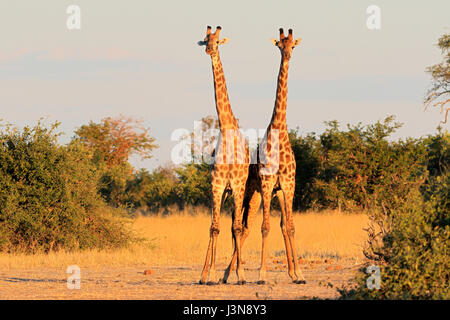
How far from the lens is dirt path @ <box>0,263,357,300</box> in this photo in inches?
430

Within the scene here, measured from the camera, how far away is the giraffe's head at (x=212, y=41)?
12.7 metres

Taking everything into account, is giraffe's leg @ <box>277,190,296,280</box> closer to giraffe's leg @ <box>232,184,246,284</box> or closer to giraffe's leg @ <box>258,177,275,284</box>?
giraffe's leg @ <box>258,177,275,284</box>

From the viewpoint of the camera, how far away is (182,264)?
17312 millimetres

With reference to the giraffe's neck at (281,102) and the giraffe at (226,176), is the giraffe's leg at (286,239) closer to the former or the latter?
the giraffe at (226,176)

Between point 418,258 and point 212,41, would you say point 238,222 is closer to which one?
point 212,41

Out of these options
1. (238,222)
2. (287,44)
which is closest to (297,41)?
(287,44)

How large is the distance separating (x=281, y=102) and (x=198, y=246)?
9026 mm

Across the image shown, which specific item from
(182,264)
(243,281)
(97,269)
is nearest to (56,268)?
(97,269)

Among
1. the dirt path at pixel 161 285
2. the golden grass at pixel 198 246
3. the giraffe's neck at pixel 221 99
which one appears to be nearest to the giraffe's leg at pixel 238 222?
the dirt path at pixel 161 285

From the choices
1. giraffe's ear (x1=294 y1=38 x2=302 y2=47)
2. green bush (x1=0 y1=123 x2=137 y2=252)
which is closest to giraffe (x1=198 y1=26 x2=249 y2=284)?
giraffe's ear (x1=294 y1=38 x2=302 y2=47)

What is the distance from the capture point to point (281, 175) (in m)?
12.7

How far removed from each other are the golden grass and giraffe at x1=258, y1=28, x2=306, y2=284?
5.09 ft

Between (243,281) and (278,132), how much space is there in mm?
2718
